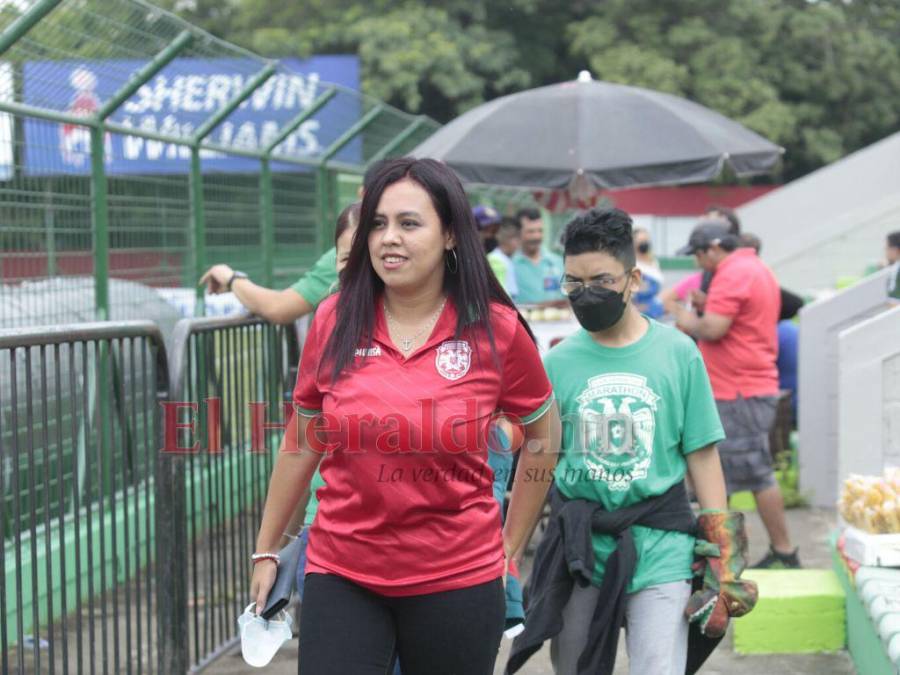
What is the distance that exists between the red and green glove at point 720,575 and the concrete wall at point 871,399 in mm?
4040

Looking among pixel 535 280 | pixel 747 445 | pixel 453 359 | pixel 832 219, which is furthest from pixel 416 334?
pixel 832 219

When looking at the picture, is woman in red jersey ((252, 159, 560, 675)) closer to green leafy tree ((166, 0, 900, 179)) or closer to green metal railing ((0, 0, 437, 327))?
green metal railing ((0, 0, 437, 327))

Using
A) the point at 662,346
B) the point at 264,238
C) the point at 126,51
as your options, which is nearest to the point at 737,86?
the point at 264,238

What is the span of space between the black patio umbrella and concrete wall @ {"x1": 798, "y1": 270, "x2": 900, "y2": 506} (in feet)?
3.90

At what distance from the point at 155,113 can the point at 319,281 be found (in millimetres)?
3231

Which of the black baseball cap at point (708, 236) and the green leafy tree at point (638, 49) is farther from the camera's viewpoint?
the green leafy tree at point (638, 49)

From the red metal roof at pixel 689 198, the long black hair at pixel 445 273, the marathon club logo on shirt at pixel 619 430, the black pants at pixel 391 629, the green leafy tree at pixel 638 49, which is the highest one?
the green leafy tree at pixel 638 49

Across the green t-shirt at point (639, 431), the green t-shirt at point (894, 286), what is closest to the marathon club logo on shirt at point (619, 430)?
the green t-shirt at point (639, 431)

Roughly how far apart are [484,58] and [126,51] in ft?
73.5

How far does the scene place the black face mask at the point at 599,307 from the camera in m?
3.96

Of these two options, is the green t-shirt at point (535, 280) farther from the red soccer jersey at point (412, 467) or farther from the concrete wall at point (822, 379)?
the red soccer jersey at point (412, 467)

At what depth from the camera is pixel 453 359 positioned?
3145mm

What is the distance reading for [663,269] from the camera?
2459 cm

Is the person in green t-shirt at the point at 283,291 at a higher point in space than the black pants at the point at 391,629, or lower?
higher
